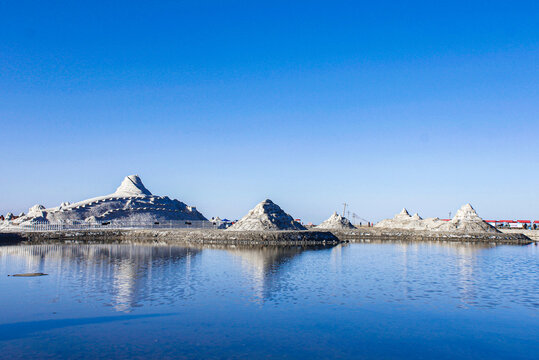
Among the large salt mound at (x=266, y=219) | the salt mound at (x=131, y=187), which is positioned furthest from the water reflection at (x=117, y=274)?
the salt mound at (x=131, y=187)

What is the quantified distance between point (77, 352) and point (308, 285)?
12605mm

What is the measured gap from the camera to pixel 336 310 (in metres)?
16.3

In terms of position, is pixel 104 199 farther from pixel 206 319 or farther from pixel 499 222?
pixel 499 222

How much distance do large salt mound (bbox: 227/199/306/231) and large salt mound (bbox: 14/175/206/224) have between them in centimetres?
2059

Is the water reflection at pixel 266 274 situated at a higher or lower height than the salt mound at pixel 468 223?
lower

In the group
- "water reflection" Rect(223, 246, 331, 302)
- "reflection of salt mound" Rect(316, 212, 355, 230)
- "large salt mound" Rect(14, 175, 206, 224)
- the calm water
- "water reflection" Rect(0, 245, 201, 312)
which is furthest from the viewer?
"reflection of salt mound" Rect(316, 212, 355, 230)

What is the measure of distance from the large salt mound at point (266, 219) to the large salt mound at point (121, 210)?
67.6ft

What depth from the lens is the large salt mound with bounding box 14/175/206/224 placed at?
77.4m

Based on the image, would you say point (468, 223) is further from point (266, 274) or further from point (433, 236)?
point (266, 274)

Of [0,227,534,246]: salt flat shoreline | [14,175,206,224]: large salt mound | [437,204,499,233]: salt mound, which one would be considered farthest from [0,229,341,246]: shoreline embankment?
[437,204,499,233]: salt mound

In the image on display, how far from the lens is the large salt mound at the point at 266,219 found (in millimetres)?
60131

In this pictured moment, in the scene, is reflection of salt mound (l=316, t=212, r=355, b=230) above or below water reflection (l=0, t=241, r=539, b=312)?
above

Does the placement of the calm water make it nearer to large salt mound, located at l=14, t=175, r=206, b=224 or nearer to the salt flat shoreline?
the salt flat shoreline

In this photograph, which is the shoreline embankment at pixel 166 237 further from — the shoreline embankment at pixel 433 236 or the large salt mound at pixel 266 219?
the shoreline embankment at pixel 433 236
